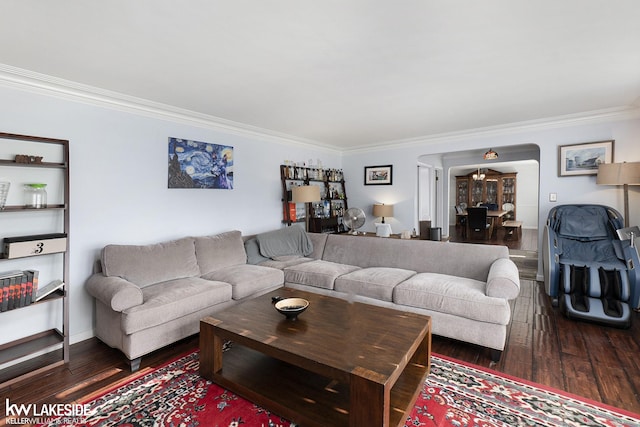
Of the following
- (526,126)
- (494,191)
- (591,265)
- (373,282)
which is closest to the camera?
(373,282)

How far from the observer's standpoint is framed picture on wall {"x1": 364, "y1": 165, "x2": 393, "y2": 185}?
5785 millimetres

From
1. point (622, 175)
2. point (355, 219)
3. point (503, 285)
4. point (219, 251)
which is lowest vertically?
point (503, 285)

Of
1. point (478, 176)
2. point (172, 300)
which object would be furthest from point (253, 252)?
point (478, 176)

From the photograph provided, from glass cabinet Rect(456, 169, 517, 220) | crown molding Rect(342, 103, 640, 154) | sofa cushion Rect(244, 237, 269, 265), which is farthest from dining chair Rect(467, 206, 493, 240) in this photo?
sofa cushion Rect(244, 237, 269, 265)

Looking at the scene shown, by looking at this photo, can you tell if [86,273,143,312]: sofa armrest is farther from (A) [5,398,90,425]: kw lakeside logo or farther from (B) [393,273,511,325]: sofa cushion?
(B) [393,273,511,325]: sofa cushion

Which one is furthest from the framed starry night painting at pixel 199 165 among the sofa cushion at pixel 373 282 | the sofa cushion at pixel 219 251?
the sofa cushion at pixel 373 282

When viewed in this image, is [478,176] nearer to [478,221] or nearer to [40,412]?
[478,221]

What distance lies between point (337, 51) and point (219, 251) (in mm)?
2466

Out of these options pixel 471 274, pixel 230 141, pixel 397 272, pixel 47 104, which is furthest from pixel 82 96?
pixel 471 274

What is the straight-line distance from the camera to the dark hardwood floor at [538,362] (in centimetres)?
206

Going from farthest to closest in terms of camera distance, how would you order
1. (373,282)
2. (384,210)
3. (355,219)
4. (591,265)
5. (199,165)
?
(384,210) → (355,219) → (199,165) → (591,265) → (373,282)

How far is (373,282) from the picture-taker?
3107mm

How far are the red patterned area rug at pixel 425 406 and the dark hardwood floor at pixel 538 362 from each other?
0.54ft

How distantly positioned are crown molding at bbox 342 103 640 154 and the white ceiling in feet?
0.95
